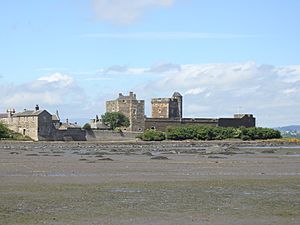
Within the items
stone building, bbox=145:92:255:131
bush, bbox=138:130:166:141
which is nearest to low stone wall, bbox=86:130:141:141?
bush, bbox=138:130:166:141

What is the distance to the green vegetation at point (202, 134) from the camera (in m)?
99.5

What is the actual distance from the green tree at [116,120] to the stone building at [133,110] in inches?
37.2

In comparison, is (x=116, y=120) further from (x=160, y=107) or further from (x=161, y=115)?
(x=160, y=107)

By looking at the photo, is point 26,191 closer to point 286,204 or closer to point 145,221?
point 145,221

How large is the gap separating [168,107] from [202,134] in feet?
56.3

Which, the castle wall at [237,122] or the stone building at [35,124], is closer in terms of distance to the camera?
the stone building at [35,124]

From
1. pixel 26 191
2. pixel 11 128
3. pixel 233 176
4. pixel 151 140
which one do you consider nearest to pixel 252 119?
pixel 151 140

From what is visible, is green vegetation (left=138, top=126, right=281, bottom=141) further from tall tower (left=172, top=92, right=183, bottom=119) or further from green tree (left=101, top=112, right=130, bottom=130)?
tall tower (left=172, top=92, right=183, bottom=119)

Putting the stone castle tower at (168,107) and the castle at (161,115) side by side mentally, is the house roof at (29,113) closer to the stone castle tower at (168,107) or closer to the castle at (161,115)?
the castle at (161,115)

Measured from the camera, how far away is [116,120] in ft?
362

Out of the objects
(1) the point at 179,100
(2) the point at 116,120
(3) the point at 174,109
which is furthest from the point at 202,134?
(1) the point at 179,100

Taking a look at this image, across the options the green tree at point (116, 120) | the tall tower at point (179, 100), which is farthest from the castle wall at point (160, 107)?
the green tree at point (116, 120)

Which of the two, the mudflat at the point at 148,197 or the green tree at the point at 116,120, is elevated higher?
the green tree at the point at 116,120

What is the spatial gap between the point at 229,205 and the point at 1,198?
7.18 metres
